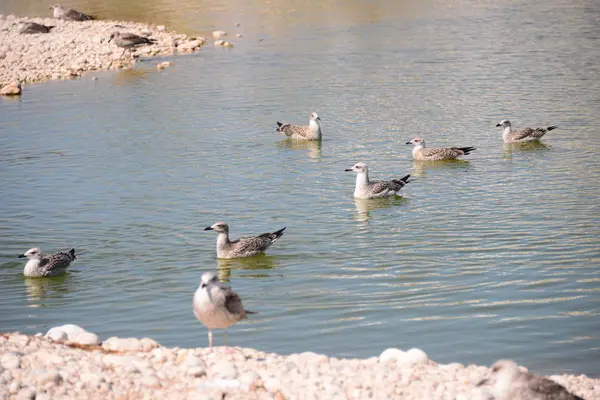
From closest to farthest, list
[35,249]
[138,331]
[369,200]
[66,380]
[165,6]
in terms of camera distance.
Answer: [66,380]
[138,331]
[35,249]
[369,200]
[165,6]

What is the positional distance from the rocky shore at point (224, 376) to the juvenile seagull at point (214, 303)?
37 cm

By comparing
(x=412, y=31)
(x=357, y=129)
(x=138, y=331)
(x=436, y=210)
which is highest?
(x=412, y=31)

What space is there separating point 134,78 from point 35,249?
21803 mm

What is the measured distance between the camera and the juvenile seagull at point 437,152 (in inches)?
938

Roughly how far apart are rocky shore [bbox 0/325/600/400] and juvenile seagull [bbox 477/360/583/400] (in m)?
0.31

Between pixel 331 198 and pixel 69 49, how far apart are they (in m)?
25.7

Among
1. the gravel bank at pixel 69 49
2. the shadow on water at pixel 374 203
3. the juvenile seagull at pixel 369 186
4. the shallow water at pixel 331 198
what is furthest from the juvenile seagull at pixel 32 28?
the shadow on water at pixel 374 203

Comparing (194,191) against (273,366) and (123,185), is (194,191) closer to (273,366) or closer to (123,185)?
(123,185)

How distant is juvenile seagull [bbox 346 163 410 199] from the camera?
20922mm

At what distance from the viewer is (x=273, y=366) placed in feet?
34.4

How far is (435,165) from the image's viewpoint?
78.4 feet

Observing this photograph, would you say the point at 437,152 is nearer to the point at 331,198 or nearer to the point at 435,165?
the point at 435,165

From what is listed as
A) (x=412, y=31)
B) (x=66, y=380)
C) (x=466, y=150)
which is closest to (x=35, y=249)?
(x=66, y=380)

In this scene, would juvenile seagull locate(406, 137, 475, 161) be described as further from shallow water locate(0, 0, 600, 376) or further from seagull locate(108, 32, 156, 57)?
seagull locate(108, 32, 156, 57)
